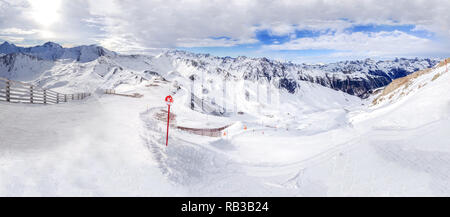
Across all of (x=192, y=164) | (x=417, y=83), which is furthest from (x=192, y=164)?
(x=417, y=83)

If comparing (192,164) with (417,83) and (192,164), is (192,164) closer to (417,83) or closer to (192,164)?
(192,164)

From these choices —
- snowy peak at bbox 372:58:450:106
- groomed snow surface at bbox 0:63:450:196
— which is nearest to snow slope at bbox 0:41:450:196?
groomed snow surface at bbox 0:63:450:196

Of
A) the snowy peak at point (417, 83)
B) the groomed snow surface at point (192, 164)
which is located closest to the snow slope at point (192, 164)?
the groomed snow surface at point (192, 164)

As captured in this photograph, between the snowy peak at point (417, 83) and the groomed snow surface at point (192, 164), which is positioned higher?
the snowy peak at point (417, 83)

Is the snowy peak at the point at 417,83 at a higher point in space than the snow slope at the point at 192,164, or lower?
higher

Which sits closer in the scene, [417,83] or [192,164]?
[192,164]

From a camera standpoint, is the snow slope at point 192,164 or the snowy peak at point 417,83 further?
the snowy peak at point 417,83

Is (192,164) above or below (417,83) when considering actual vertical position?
below

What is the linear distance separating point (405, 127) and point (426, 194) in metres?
9.37

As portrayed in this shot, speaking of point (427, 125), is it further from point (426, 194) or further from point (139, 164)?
point (139, 164)

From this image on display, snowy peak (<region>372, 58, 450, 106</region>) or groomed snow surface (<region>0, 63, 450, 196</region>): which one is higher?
snowy peak (<region>372, 58, 450, 106</region>)

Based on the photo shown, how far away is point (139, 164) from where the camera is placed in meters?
9.14

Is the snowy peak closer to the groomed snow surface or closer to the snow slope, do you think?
the groomed snow surface

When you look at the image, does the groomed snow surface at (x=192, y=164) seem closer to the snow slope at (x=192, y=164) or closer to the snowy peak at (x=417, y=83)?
the snow slope at (x=192, y=164)
